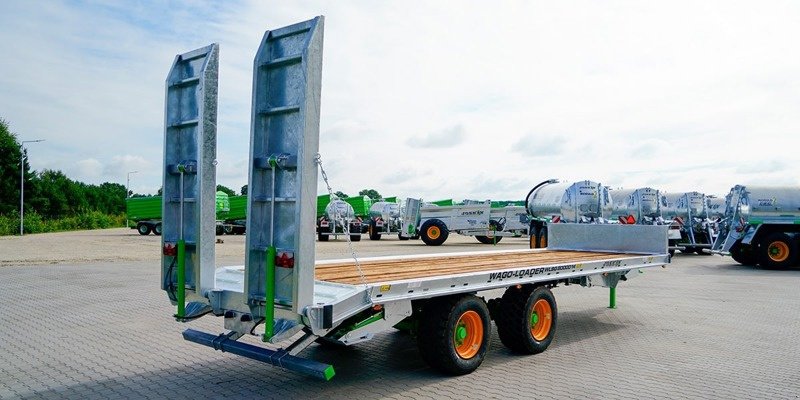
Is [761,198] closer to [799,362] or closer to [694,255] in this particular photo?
[694,255]

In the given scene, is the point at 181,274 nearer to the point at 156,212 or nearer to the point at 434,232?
the point at 434,232

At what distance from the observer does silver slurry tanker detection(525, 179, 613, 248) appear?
21.2 m

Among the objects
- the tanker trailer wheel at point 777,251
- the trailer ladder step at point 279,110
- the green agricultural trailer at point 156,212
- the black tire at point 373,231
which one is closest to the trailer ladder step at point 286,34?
the trailer ladder step at point 279,110

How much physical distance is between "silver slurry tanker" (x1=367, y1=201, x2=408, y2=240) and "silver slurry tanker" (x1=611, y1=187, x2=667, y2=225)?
1577cm

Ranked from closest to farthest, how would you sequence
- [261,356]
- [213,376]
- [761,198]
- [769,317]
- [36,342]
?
[261,356] < [213,376] < [36,342] < [769,317] < [761,198]

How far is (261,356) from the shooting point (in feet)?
17.8

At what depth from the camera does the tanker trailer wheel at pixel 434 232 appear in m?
31.9

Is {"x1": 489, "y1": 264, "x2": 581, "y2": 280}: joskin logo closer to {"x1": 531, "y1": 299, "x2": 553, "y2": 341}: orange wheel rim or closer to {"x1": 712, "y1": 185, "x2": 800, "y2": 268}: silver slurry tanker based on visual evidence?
{"x1": 531, "y1": 299, "x2": 553, "y2": 341}: orange wheel rim

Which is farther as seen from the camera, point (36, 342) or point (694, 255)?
point (694, 255)

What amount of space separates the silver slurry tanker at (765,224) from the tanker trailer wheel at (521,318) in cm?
1474

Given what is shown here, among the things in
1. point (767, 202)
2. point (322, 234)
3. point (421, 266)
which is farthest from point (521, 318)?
point (322, 234)

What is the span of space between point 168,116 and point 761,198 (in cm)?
1866

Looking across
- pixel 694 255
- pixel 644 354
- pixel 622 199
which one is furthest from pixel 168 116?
pixel 694 255

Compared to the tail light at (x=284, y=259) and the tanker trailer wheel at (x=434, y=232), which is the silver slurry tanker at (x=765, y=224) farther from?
the tail light at (x=284, y=259)
